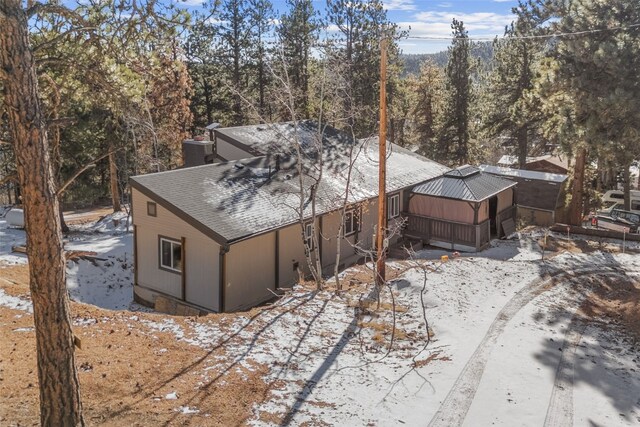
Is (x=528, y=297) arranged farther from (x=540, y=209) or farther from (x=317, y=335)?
(x=540, y=209)

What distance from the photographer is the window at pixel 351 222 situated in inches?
778

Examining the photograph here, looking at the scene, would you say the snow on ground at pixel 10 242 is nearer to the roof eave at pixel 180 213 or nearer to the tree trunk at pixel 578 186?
the roof eave at pixel 180 213

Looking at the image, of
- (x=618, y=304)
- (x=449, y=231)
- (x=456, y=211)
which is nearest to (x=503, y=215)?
(x=456, y=211)

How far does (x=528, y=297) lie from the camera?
50.5ft

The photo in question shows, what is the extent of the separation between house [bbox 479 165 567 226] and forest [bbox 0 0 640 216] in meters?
2.62

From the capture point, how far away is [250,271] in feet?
51.0

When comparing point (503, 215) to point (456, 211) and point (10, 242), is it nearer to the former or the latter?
point (456, 211)

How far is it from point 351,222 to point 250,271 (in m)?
5.85

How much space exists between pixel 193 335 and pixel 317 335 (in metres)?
2.65

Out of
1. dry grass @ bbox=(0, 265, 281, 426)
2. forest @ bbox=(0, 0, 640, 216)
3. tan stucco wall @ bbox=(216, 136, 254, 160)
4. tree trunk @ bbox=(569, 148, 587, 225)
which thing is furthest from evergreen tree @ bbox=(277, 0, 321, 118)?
dry grass @ bbox=(0, 265, 281, 426)

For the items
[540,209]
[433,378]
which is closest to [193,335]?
[433,378]

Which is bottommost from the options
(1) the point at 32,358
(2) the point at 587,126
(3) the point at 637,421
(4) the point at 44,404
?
(3) the point at 637,421

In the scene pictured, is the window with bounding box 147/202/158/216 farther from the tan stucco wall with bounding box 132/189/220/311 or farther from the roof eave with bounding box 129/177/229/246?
the roof eave with bounding box 129/177/229/246

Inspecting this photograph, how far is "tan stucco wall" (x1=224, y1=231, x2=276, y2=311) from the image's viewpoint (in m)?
14.9
